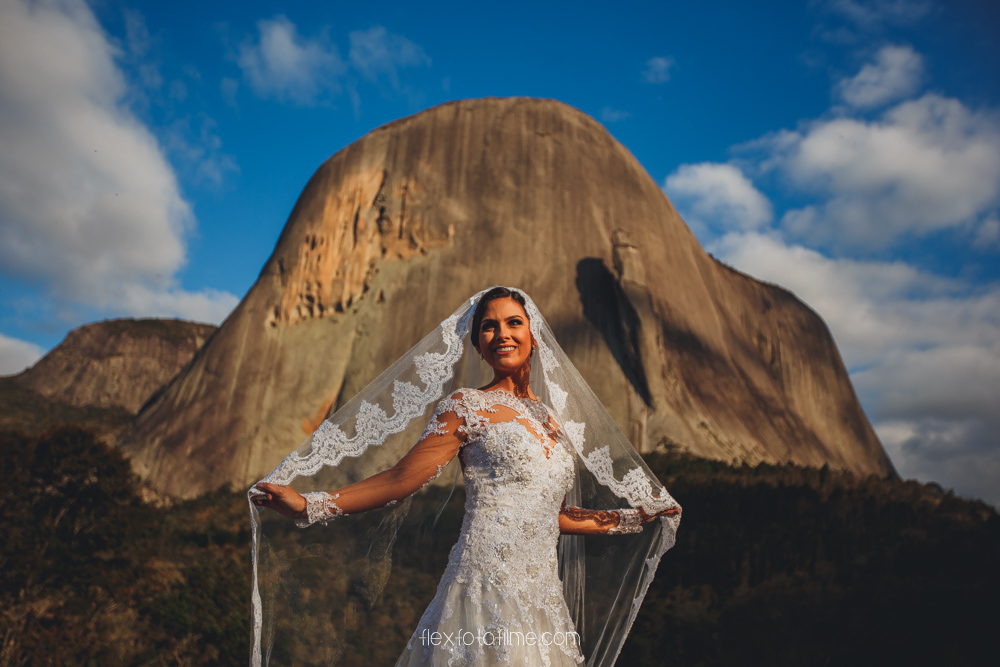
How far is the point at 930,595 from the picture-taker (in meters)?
5.71

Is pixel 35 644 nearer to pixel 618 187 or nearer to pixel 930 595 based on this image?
pixel 930 595

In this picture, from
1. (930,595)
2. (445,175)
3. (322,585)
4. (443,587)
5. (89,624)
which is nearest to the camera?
(443,587)

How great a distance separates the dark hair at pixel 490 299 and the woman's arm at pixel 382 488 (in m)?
0.40

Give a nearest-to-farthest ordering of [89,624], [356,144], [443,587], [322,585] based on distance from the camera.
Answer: [443,587] → [322,585] → [89,624] → [356,144]

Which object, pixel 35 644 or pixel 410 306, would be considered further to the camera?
pixel 410 306

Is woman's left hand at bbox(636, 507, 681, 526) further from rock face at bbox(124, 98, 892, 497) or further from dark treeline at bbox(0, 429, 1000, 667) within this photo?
rock face at bbox(124, 98, 892, 497)

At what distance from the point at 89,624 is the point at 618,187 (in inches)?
576

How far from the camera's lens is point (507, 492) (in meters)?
2.30

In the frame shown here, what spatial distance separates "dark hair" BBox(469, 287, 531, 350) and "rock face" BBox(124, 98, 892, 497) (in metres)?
11.1

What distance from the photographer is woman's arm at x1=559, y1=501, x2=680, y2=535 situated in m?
2.61

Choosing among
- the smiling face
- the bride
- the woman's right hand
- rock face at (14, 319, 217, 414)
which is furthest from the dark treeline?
rock face at (14, 319, 217, 414)

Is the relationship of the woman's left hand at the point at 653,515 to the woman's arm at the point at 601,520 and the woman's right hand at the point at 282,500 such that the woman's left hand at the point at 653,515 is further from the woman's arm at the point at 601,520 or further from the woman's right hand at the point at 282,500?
the woman's right hand at the point at 282,500

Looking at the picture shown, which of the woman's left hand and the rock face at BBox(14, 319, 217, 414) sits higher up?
the rock face at BBox(14, 319, 217, 414)

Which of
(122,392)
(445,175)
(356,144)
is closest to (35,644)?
(445,175)
